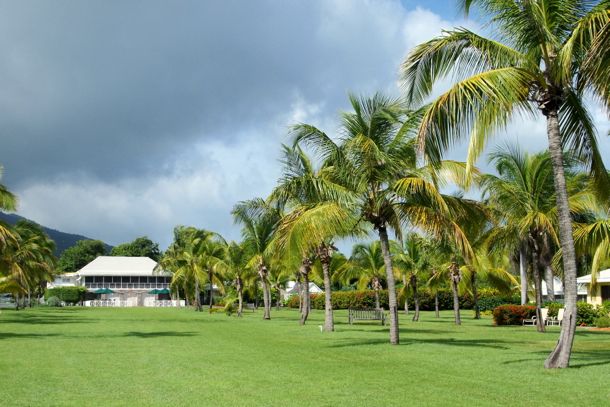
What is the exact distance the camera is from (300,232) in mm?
16406

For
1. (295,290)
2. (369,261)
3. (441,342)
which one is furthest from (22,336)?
(295,290)

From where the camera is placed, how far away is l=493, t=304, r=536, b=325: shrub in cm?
3019

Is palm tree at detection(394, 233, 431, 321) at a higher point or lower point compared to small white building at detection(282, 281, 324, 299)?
higher

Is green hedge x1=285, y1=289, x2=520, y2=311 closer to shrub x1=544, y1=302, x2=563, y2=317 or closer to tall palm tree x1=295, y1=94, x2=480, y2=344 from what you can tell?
shrub x1=544, y1=302, x2=563, y2=317

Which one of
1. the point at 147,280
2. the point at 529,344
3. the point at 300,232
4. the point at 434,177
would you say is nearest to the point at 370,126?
the point at 434,177

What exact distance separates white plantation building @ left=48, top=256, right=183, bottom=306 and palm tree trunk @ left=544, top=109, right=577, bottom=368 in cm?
7424

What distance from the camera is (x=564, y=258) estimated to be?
1143 centimetres

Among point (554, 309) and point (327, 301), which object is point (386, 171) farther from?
point (554, 309)

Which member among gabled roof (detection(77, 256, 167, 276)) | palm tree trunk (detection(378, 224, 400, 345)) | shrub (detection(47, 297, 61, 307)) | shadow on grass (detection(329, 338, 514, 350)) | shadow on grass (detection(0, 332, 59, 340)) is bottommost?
shrub (detection(47, 297, 61, 307))

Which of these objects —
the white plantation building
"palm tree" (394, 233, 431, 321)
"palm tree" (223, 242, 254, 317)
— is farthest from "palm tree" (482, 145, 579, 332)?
the white plantation building

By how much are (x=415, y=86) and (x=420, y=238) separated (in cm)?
2407

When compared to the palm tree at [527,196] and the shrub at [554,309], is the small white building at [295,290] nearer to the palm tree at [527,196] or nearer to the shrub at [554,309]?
the shrub at [554,309]

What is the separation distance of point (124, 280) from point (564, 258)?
3213 inches

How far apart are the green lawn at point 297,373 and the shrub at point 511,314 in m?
11.3
